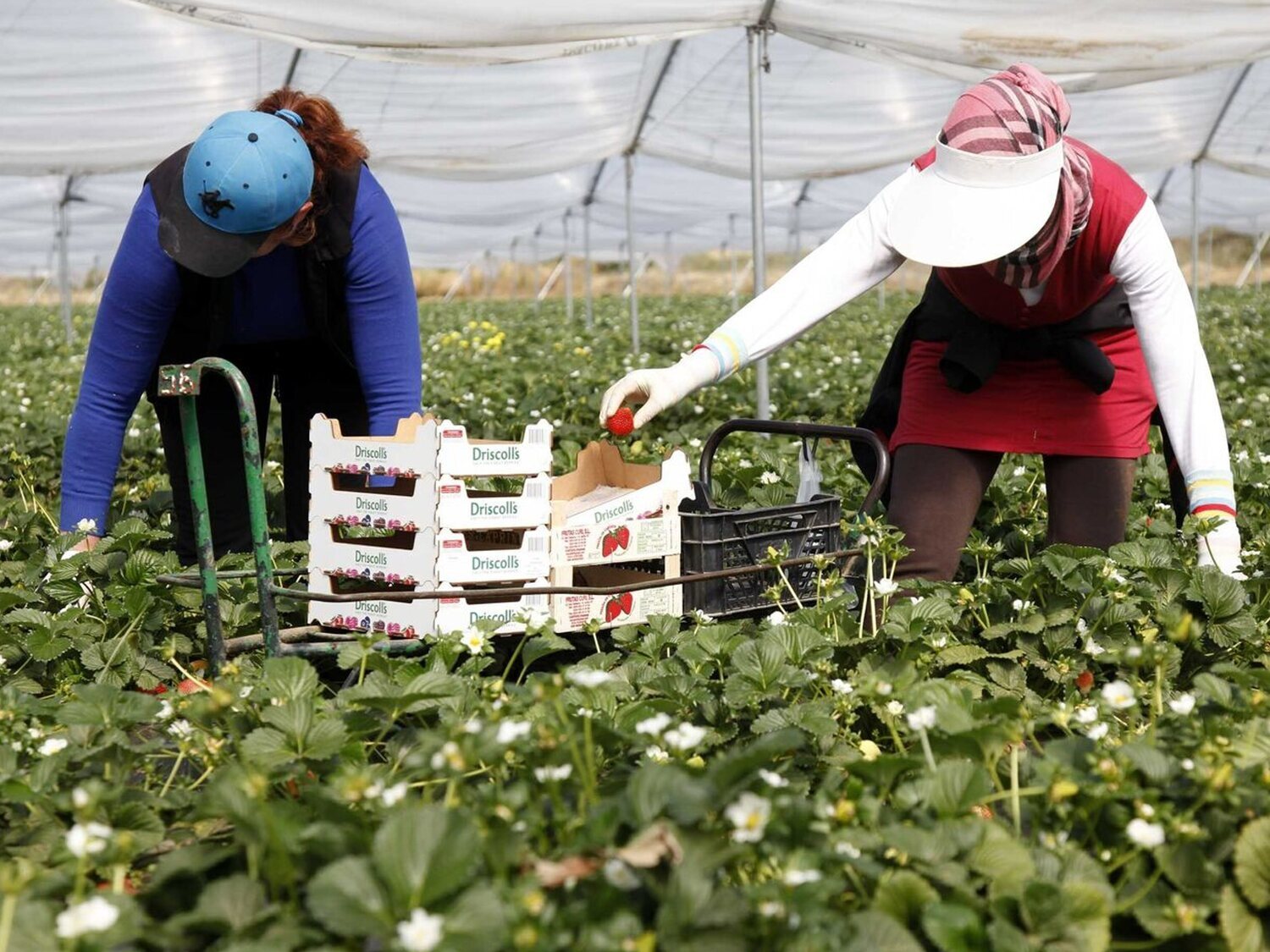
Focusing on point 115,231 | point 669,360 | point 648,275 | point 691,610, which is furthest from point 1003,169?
point 648,275

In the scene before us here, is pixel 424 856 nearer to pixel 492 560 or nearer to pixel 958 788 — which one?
pixel 958 788

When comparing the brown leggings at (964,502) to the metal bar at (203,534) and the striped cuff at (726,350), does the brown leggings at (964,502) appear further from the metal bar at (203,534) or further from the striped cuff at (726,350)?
the metal bar at (203,534)

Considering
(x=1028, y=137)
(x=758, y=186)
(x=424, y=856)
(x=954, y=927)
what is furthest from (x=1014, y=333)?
(x=758, y=186)

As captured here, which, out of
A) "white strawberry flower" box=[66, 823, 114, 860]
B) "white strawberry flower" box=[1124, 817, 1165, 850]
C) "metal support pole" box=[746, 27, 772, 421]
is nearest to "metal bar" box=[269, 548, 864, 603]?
"white strawberry flower" box=[66, 823, 114, 860]

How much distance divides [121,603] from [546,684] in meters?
1.51

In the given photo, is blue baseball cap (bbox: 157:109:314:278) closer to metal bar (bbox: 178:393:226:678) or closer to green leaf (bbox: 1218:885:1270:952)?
metal bar (bbox: 178:393:226:678)

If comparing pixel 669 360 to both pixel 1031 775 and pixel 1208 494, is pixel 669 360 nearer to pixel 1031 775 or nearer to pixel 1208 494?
pixel 1208 494

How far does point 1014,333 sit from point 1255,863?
5.95ft

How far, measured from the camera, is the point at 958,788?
1766mm

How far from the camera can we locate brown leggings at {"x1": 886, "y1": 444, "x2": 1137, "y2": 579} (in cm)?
316

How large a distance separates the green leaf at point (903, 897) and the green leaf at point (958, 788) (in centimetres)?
14

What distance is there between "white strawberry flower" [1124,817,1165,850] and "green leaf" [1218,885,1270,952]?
92 mm

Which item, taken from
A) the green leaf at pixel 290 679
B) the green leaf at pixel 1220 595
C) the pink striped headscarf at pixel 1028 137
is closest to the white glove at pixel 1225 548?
the green leaf at pixel 1220 595

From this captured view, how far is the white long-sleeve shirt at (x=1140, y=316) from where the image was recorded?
2.75 meters
